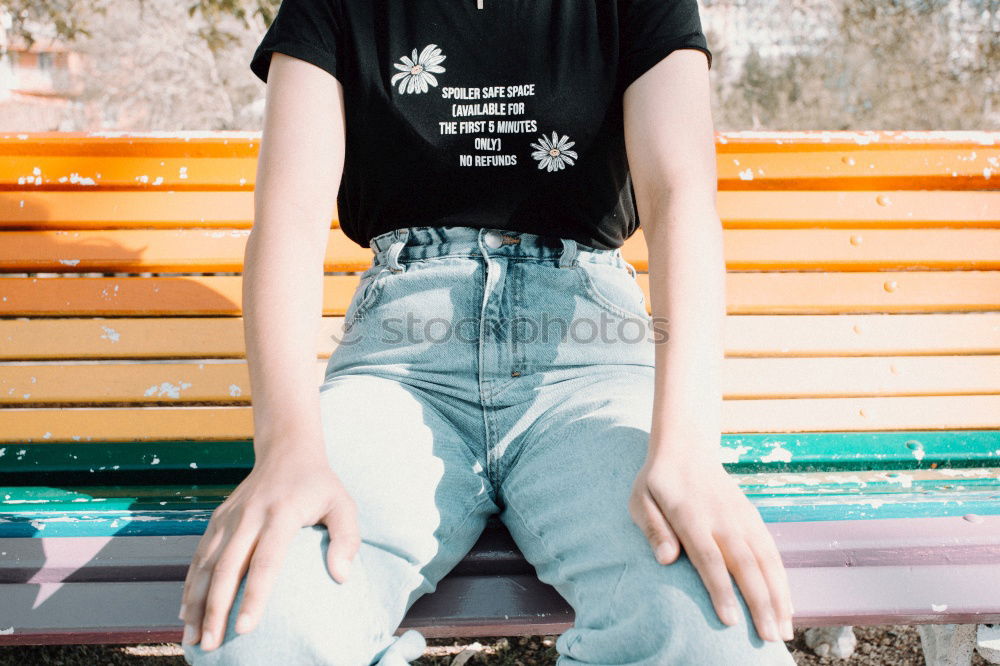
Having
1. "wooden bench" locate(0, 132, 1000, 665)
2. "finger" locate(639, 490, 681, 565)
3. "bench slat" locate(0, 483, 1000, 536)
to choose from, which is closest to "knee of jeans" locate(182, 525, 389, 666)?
"finger" locate(639, 490, 681, 565)

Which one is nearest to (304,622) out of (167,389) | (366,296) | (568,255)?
(366,296)

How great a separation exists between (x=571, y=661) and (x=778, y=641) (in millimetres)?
271

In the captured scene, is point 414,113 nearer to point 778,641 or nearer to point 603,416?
point 603,416

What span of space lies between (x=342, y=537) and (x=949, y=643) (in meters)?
1.40

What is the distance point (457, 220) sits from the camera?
52.4 inches

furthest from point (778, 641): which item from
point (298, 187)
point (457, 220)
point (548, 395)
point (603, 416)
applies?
point (298, 187)

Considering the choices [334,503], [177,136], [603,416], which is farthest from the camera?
[177,136]

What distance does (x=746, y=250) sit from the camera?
Answer: 82.7 inches

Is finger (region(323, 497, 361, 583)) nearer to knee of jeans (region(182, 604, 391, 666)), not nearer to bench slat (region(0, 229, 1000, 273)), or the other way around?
knee of jeans (region(182, 604, 391, 666))

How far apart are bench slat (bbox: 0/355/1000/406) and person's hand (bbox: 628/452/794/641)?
1169 millimetres

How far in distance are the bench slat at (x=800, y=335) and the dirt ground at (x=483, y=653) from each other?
2.62ft

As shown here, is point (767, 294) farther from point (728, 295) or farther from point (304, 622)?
point (304, 622)

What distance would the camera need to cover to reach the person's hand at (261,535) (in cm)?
87

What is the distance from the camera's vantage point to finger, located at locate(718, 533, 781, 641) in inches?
34.0
